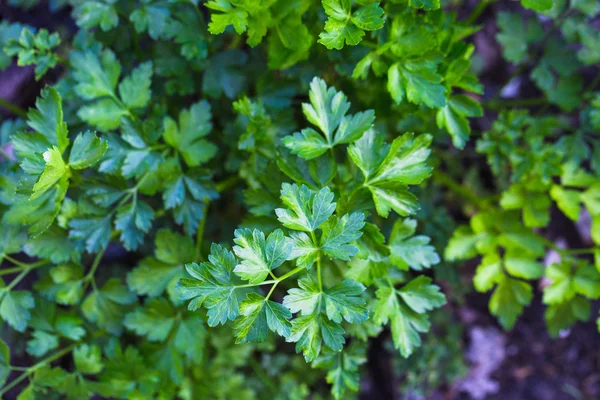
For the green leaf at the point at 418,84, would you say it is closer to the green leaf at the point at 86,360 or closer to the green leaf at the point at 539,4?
the green leaf at the point at 539,4

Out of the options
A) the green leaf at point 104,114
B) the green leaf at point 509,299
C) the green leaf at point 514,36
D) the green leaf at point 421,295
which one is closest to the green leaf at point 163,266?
the green leaf at point 104,114

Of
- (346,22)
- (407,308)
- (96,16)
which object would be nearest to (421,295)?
(407,308)

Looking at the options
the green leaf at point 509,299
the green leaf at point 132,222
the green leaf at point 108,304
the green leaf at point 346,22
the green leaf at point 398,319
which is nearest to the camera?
the green leaf at point 346,22

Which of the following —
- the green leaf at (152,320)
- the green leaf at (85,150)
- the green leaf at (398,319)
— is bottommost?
the green leaf at (152,320)

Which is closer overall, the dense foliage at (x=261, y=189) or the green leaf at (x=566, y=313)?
the dense foliage at (x=261, y=189)

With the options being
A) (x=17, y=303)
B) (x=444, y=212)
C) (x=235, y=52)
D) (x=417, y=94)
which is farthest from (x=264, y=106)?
(x=17, y=303)

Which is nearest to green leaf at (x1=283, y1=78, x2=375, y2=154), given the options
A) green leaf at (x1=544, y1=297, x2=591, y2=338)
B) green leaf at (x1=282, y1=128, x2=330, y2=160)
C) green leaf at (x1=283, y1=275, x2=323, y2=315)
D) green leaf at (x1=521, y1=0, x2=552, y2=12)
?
green leaf at (x1=282, y1=128, x2=330, y2=160)
